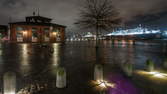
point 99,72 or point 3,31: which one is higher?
point 3,31

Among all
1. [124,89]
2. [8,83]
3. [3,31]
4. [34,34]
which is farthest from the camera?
[3,31]

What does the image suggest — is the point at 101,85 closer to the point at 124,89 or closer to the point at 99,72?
the point at 99,72

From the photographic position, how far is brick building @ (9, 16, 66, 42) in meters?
33.5

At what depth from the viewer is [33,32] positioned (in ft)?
115

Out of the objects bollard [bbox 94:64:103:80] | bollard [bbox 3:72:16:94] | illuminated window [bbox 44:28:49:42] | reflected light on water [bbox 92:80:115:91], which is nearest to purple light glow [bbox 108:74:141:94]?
reflected light on water [bbox 92:80:115:91]

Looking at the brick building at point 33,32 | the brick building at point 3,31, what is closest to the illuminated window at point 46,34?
the brick building at point 33,32

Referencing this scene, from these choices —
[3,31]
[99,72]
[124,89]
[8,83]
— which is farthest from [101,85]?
[3,31]

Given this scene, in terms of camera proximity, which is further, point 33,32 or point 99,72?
point 33,32

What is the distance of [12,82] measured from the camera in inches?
137

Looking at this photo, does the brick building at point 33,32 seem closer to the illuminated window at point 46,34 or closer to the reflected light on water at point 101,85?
the illuminated window at point 46,34

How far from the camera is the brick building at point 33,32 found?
3353 centimetres

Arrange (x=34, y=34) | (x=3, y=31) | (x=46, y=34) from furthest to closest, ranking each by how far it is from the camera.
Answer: (x=3, y=31) < (x=46, y=34) < (x=34, y=34)

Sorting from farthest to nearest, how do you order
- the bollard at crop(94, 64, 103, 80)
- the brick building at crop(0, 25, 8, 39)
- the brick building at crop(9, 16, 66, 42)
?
the brick building at crop(0, 25, 8, 39), the brick building at crop(9, 16, 66, 42), the bollard at crop(94, 64, 103, 80)

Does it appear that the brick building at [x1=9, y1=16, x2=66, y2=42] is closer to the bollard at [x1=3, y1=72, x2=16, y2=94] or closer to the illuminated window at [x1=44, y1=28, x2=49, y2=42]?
the illuminated window at [x1=44, y1=28, x2=49, y2=42]
